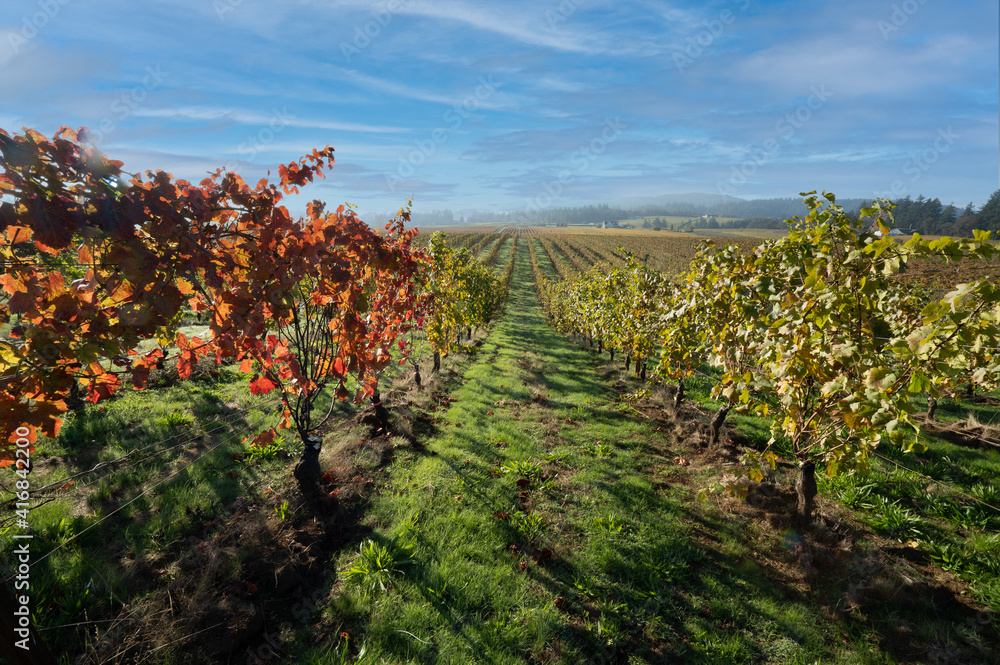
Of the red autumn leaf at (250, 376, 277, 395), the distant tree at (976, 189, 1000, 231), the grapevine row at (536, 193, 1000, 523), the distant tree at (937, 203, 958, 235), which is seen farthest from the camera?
the distant tree at (937, 203, 958, 235)

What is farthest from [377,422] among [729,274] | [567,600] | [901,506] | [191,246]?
[901,506]

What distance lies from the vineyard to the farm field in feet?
0.11

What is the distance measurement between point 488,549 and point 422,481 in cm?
165

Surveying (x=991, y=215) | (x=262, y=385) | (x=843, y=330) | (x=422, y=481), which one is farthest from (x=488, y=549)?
(x=991, y=215)

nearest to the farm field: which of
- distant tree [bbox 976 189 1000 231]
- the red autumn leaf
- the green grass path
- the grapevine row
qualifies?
the green grass path

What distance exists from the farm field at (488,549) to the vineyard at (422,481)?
0.03 meters

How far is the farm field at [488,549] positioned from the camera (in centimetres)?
364

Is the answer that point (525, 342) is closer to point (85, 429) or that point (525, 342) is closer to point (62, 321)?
point (85, 429)

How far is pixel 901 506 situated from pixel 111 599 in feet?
32.7

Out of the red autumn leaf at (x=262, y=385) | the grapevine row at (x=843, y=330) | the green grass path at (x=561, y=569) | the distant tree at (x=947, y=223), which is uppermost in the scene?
the distant tree at (x=947, y=223)

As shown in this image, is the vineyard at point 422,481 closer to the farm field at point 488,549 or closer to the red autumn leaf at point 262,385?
the farm field at point 488,549

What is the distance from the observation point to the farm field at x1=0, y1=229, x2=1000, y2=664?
364cm

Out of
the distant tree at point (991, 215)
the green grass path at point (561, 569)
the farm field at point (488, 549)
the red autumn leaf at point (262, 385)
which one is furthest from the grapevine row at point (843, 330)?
the distant tree at point (991, 215)

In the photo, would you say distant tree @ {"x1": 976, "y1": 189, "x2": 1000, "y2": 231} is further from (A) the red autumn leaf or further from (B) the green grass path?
(A) the red autumn leaf
